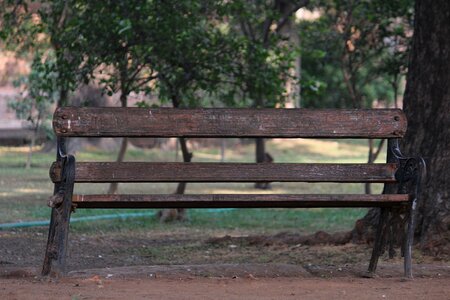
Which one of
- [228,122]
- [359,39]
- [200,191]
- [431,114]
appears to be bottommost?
[200,191]

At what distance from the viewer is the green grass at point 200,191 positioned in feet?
43.9

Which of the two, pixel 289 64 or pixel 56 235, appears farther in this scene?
pixel 289 64

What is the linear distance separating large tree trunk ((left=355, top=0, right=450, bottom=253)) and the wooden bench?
53.2 inches

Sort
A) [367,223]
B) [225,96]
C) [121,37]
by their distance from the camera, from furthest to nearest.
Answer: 1. [225,96]
2. [121,37]
3. [367,223]

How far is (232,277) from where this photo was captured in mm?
6422

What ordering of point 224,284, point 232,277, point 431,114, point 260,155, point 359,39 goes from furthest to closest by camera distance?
point 260,155
point 359,39
point 431,114
point 232,277
point 224,284

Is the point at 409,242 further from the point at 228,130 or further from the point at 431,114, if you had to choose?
the point at 431,114

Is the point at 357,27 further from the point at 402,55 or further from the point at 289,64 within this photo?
the point at 289,64

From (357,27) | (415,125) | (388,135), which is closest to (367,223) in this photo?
(415,125)

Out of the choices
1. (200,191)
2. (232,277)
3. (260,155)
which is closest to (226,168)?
(232,277)

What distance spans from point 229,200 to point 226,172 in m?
0.56

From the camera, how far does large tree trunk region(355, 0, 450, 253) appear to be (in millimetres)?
8086

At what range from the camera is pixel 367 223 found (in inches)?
352

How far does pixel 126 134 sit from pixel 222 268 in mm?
1193
